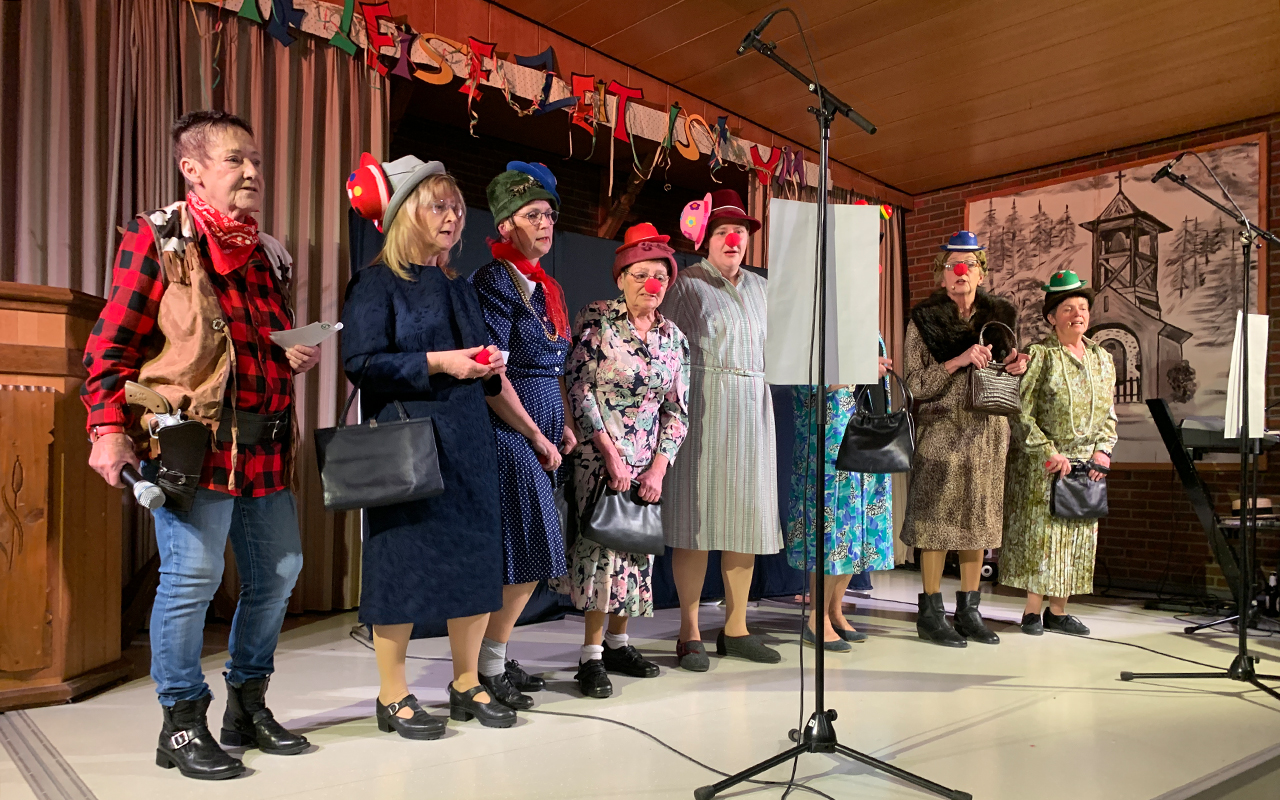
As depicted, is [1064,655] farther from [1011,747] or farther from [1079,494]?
[1011,747]

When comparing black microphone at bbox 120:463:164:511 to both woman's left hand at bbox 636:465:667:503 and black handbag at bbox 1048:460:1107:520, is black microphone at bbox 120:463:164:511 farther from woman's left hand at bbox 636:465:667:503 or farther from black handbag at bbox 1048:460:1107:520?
black handbag at bbox 1048:460:1107:520

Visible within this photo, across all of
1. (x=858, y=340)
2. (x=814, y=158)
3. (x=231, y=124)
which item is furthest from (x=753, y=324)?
(x=814, y=158)

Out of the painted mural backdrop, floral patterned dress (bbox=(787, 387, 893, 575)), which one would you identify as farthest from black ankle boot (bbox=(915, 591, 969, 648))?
the painted mural backdrop

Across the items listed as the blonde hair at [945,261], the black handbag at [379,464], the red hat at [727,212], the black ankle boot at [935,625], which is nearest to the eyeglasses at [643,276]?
the red hat at [727,212]

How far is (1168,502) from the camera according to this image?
5.79m

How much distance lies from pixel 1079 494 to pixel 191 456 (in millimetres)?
3360

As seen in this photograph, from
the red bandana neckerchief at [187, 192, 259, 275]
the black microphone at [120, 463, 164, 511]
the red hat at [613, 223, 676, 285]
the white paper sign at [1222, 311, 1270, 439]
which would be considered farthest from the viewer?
the white paper sign at [1222, 311, 1270, 439]

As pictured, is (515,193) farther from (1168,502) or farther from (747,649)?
(1168,502)

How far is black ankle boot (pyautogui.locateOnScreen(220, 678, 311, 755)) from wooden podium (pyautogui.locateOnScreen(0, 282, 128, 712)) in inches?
27.9

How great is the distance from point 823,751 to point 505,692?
97 centimetres

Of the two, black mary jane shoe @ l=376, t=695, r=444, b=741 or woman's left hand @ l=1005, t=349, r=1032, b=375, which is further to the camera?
woman's left hand @ l=1005, t=349, r=1032, b=375

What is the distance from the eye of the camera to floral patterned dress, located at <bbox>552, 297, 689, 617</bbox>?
2758mm

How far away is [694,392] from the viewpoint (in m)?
3.18

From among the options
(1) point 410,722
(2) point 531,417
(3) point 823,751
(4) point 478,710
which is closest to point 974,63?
(2) point 531,417
